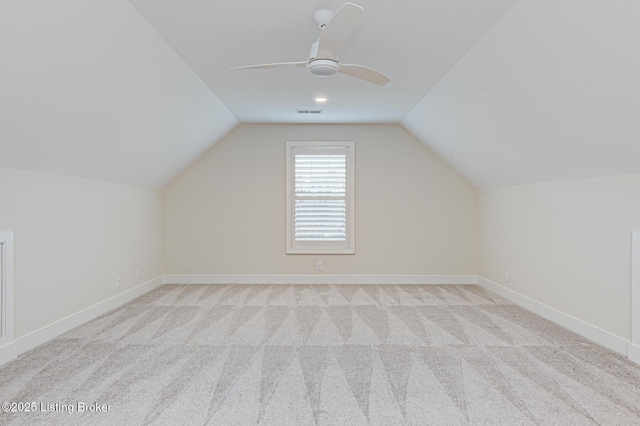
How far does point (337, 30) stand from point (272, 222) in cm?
394

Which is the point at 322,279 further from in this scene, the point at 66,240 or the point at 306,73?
the point at 66,240

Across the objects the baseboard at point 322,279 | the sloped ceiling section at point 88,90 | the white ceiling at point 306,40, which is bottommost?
the baseboard at point 322,279

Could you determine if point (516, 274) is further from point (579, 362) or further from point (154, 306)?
point (154, 306)

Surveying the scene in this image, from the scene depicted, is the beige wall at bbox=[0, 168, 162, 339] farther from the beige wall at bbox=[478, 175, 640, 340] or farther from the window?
the beige wall at bbox=[478, 175, 640, 340]

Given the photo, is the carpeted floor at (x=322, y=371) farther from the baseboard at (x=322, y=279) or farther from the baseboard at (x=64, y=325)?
the baseboard at (x=322, y=279)

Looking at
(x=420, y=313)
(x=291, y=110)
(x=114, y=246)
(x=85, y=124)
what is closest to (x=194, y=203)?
(x=114, y=246)

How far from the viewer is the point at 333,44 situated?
2328 mm

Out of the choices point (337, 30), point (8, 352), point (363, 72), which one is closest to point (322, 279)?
point (363, 72)

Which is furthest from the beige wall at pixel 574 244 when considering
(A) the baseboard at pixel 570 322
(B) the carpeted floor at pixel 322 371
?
(B) the carpeted floor at pixel 322 371

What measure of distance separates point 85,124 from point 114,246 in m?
1.89

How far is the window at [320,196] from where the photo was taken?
581cm

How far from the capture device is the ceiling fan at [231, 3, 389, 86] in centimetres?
200

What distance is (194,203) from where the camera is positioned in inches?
228

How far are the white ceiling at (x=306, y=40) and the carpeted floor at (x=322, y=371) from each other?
2496mm
